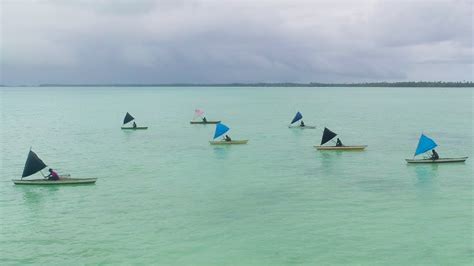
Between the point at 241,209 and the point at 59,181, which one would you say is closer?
the point at 241,209

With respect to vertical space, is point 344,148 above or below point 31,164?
above

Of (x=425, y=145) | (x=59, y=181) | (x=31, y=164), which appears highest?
(x=425, y=145)

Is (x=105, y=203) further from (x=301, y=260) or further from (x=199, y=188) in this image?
(x=301, y=260)

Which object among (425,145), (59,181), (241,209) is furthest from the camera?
(425,145)

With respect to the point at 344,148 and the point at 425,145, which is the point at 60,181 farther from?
the point at 425,145

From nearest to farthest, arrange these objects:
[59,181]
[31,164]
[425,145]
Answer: [59,181] < [31,164] < [425,145]

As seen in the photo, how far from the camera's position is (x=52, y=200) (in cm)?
3331

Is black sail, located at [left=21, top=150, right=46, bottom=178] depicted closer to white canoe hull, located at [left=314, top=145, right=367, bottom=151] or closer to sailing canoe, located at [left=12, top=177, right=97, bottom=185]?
sailing canoe, located at [left=12, top=177, right=97, bottom=185]

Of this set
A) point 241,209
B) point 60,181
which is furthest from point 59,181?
point 241,209

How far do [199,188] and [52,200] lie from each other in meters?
9.54

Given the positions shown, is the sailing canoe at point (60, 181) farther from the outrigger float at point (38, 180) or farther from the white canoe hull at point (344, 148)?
the white canoe hull at point (344, 148)

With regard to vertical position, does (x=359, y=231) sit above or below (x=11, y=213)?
above

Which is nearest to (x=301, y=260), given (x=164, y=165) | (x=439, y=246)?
(x=439, y=246)

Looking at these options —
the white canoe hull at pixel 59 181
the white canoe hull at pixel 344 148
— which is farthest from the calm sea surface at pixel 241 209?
the white canoe hull at pixel 344 148
